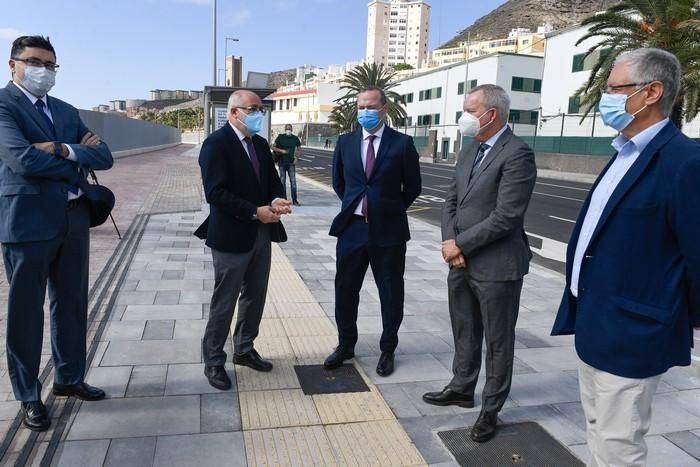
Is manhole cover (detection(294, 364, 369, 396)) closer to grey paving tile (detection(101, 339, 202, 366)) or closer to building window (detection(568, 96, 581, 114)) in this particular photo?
grey paving tile (detection(101, 339, 202, 366))

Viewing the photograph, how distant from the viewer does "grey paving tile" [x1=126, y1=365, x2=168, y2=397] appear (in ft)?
11.8

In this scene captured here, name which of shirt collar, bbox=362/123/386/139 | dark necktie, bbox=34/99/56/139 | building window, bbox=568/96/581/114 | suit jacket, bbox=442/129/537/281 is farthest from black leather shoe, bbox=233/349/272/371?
building window, bbox=568/96/581/114

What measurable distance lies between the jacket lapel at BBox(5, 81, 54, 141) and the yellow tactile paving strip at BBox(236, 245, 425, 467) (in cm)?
201

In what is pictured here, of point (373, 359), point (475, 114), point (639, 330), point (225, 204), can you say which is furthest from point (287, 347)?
point (639, 330)

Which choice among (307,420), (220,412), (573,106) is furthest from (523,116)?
(220,412)

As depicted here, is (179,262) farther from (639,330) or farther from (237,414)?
(639,330)

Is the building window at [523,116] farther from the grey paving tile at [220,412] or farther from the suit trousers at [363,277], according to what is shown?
the grey paving tile at [220,412]

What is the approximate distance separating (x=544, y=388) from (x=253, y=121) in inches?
108

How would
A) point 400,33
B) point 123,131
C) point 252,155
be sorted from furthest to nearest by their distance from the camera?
point 400,33 < point 123,131 < point 252,155

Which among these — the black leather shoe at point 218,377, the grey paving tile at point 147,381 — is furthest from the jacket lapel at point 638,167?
the grey paving tile at point 147,381

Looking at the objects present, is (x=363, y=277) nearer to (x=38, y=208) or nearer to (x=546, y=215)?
(x=38, y=208)

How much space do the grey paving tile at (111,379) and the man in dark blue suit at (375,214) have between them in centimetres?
140

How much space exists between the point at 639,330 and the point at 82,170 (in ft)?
10.1

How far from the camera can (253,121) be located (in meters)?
3.71
